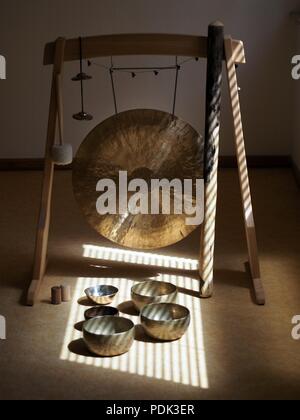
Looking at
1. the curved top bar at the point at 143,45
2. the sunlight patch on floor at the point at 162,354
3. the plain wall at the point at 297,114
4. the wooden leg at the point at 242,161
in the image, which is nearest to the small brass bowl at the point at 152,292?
the sunlight patch on floor at the point at 162,354

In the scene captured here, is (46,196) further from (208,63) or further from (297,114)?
(297,114)

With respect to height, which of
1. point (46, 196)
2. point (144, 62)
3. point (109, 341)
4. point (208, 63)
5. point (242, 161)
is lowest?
point (109, 341)

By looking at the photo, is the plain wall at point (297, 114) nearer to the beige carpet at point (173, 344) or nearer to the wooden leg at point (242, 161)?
the beige carpet at point (173, 344)

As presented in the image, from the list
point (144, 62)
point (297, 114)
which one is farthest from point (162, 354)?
point (144, 62)

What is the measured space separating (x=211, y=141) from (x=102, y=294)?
0.87 metres

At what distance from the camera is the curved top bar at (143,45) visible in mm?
3609

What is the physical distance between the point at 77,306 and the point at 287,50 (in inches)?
127

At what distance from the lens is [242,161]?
370cm

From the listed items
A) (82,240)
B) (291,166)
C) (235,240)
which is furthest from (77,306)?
(291,166)

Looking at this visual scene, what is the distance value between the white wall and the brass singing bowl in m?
2.32

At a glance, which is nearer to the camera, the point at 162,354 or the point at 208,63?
the point at 162,354

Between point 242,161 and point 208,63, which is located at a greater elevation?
point 208,63

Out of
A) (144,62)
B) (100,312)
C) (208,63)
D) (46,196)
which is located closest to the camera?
(100,312)
